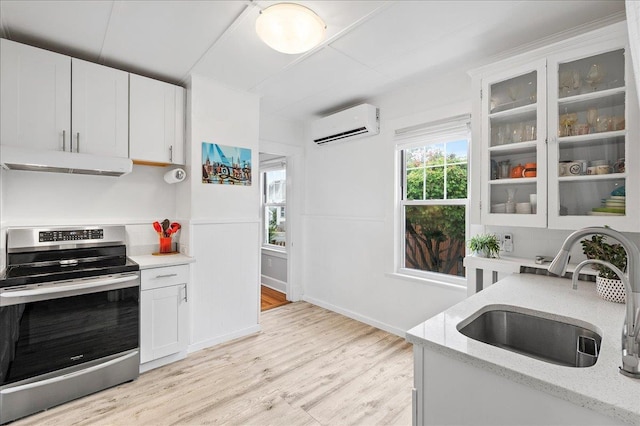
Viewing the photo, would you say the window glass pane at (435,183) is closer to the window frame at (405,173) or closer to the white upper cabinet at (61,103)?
the window frame at (405,173)

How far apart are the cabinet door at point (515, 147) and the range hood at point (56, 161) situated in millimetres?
2777

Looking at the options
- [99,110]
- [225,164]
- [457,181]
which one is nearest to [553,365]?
[457,181]

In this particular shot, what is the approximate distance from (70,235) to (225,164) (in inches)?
54.4

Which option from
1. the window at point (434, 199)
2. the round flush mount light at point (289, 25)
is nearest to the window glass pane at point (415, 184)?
the window at point (434, 199)

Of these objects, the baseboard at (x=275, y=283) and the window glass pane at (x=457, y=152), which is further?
the baseboard at (x=275, y=283)

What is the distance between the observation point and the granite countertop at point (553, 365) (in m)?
0.78

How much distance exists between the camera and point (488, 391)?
0.96 metres

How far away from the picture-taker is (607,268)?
5.16ft

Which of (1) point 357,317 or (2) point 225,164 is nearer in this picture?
(2) point 225,164

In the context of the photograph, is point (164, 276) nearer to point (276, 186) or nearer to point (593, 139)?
point (276, 186)

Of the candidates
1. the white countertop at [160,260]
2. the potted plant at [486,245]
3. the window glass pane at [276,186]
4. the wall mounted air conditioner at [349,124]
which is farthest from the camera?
the window glass pane at [276,186]

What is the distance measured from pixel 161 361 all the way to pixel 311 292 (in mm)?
2067

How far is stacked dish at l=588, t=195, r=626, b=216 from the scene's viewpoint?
170cm

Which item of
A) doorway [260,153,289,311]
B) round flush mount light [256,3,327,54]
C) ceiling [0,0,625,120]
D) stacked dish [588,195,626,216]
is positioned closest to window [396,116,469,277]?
ceiling [0,0,625,120]
